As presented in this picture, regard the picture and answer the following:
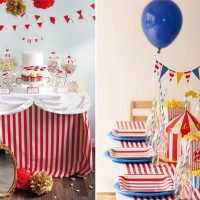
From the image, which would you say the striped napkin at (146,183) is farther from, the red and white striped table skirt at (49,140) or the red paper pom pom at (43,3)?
the red paper pom pom at (43,3)

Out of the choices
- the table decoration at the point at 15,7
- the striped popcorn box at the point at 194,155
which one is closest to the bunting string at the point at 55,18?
the table decoration at the point at 15,7

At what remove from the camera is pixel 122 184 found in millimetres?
2074

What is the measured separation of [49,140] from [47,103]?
35 centimetres

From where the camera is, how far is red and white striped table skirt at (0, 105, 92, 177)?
4438 mm

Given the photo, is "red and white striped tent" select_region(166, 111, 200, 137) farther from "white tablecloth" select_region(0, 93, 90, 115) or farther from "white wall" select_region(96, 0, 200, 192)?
"white tablecloth" select_region(0, 93, 90, 115)

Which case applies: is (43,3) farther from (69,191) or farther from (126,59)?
(69,191)

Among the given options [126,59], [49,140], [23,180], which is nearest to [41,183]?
[23,180]

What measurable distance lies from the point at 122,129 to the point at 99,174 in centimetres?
140

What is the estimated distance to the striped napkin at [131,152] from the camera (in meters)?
2.46

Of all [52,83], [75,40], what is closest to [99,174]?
[52,83]

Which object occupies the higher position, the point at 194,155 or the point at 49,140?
the point at 194,155

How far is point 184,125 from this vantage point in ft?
7.96

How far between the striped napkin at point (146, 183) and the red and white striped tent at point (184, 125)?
0.34 m

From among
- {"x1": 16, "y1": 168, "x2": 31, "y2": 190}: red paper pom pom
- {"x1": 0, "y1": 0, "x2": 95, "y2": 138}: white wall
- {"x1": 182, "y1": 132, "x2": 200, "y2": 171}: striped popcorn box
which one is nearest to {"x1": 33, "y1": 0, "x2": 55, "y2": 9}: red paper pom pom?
{"x1": 0, "y1": 0, "x2": 95, "y2": 138}: white wall
